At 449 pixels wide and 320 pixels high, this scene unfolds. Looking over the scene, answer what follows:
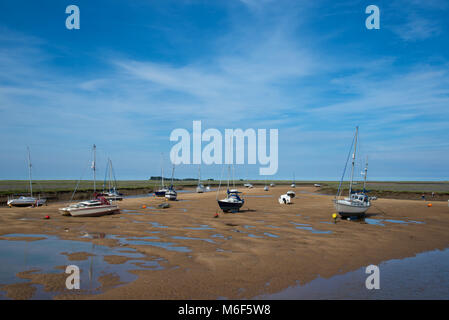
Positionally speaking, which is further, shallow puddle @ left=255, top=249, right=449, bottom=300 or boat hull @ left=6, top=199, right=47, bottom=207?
boat hull @ left=6, top=199, right=47, bottom=207

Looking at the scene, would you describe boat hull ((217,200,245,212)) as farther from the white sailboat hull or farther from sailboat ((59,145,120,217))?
the white sailboat hull

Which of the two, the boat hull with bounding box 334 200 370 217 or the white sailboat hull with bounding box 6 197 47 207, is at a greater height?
the boat hull with bounding box 334 200 370 217

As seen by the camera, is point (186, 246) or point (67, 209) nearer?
point (186, 246)

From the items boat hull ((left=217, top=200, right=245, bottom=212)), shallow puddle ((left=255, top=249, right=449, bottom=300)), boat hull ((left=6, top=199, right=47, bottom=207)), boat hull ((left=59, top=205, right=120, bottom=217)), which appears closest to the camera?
shallow puddle ((left=255, top=249, right=449, bottom=300))

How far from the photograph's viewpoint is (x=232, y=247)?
23312 mm

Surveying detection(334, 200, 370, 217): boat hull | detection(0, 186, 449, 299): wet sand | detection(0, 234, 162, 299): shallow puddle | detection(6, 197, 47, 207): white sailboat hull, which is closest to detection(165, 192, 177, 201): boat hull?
detection(6, 197, 47, 207): white sailboat hull

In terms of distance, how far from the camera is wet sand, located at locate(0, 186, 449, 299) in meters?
14.8

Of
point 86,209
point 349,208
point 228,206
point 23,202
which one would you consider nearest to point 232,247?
point 349,208

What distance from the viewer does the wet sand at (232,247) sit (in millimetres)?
14781

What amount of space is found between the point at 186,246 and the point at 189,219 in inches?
603

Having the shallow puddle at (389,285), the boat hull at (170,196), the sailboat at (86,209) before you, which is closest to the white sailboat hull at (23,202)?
the sailboat at (86,209)
